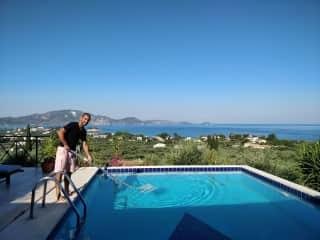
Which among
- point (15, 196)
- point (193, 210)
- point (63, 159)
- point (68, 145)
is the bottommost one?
point (193, 210)

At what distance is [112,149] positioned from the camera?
7.52m

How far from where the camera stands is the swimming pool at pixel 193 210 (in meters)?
3.02

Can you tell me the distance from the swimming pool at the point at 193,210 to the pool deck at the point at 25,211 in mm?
193

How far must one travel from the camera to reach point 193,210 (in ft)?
12.8

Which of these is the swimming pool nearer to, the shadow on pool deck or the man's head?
the shadow on pool deck

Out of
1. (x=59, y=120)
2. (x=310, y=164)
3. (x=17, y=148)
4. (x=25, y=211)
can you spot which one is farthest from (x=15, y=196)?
(x=59, y=120)

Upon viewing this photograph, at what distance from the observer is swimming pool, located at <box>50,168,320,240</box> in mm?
3021

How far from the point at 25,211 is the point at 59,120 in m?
42.3

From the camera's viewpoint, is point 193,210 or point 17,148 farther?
point 17,148

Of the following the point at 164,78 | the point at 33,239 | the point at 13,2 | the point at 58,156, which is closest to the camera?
the point at 33,239

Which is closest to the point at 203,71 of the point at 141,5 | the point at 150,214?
the point at 141,5

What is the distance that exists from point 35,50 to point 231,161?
9707 mm

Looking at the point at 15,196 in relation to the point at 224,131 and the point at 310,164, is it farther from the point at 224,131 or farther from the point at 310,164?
the point at 224,131

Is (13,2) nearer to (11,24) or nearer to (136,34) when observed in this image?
(11,24)
